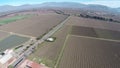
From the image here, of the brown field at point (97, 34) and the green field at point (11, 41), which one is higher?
the brown field at point (97, 34)

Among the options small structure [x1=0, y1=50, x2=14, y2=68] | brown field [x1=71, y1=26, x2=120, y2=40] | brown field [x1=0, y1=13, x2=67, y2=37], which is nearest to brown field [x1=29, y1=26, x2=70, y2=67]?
small structure [x1=0, y1=50, x2=14, y2=68]

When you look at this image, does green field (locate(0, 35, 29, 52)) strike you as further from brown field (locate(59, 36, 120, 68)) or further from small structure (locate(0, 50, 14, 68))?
brown field (locate(59, 36, 120, 68))

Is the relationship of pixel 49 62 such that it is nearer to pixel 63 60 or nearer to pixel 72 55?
pixel 63 60

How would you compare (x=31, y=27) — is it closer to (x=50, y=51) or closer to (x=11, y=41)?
(x=11, y=41)

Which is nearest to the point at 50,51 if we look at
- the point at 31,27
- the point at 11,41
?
the point at 11,41

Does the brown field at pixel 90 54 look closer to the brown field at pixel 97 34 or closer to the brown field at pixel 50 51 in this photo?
the brown field at pixel 50 51

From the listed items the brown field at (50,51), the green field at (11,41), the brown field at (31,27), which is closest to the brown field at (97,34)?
the brown field at (50,51)
